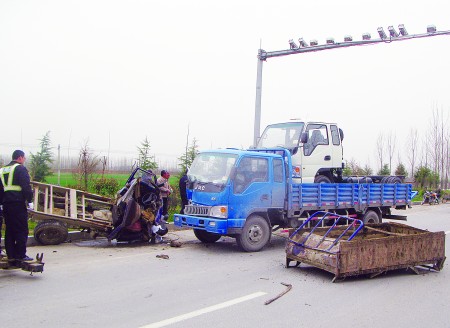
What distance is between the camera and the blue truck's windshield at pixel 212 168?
370 inches

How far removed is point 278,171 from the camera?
32.6 ft

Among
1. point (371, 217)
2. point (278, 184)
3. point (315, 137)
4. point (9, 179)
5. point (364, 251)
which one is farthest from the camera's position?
point (371, 217)

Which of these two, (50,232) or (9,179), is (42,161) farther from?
(9,179)

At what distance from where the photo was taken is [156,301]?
5.79 meters

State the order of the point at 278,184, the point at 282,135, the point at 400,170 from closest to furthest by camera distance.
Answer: the point at 278,184 → the point at 282,135 → the point at 400,170

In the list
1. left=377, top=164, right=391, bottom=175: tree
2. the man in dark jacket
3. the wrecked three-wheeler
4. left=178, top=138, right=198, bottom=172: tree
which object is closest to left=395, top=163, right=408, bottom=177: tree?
left=377, top=164, right=391, bottom=175: tree

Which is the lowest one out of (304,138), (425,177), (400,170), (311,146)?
(425,177)

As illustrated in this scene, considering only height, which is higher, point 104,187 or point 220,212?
point 104,187

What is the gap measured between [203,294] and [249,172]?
381cm

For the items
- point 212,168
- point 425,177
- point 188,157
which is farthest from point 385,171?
point 212,168

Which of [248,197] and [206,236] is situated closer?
[248,197]

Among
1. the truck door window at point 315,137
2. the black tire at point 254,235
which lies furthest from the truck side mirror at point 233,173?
the truck door window at point 315,137

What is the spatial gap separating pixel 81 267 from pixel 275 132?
6311 millimetres

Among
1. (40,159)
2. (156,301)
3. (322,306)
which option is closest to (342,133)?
(322,306)
